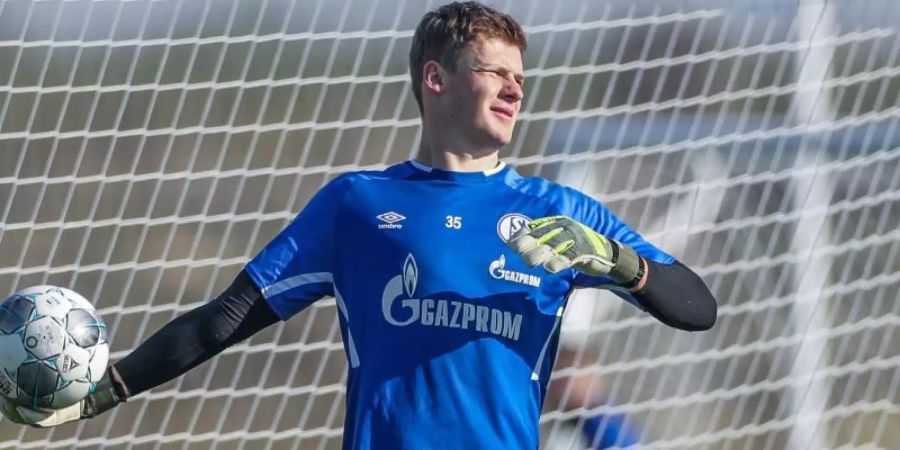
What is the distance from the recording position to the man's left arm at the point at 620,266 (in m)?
2.35

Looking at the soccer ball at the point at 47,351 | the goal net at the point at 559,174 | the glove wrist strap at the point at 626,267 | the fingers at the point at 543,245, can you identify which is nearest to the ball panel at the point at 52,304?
the soccer ball at the point at 47,351

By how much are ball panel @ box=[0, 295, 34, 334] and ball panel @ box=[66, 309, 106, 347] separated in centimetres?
8

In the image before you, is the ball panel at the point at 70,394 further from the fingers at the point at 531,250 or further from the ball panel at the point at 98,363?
the fingers at the point at 531,250

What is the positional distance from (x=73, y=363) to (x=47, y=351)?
0.05 meters

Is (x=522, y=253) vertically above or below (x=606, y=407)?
above

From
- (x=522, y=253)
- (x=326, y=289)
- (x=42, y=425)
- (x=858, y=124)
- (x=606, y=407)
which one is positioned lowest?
(x=606, y=407)

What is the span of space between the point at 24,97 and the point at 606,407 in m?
2.06

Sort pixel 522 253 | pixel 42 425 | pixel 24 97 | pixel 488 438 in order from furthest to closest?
A: pixel 24 97 < pixel 42 425 < pixel 488 438 < pixel 522 253

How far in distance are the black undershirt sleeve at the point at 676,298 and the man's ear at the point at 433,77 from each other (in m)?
0.52

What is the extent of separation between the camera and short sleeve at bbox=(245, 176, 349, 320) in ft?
8.80

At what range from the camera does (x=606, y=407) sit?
4.62 meters

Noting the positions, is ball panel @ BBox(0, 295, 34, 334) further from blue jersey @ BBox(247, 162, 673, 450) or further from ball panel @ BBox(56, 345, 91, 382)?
blue jersey @ BBox(247, 162, 673, 450)

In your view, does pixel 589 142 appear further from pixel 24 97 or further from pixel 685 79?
pixel 24 97

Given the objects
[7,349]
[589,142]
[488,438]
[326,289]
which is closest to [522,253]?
[488,438]
